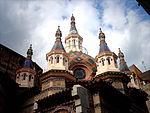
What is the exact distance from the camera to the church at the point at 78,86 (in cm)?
1230

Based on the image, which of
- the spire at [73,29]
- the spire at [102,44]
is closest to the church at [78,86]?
the spire at [102,44]

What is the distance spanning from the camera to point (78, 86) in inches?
476

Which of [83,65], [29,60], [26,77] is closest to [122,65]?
[83,65]

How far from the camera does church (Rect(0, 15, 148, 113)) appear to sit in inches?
484

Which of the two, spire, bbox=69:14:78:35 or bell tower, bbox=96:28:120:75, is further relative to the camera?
spire, bbox=69:14:78:35

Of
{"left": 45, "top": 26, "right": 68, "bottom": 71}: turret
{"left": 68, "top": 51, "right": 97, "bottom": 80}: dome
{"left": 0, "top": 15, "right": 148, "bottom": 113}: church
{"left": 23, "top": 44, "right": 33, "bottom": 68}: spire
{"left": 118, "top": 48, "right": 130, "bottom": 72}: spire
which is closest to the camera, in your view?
{"left": 0, "top": 15, "right": 148, "bottom": 113}: church

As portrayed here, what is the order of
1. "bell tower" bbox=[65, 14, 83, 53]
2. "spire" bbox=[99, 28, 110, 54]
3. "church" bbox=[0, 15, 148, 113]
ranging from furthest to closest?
1. "bell tower" bbox=[65, 14, 83, 53]
2. "spire" bbox=[99, 28, 110, 54]
3. "church" bbox=[0, 15, 148, 113]

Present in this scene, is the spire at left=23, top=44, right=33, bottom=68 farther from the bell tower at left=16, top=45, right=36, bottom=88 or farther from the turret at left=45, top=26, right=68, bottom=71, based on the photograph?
the turret at left=45, top=26, right=68, bottom=71

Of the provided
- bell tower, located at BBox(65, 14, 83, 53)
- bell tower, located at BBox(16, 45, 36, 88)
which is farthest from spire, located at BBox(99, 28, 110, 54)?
bell tower, located at BBox(16, 45, 36, 88)

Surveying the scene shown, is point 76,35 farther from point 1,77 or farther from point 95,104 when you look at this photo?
point 95,104

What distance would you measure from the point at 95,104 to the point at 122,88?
6.61 meters

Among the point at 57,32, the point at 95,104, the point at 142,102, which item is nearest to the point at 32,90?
the point at 95,104

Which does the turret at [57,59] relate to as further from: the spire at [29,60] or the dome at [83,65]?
the spire at [29,60]

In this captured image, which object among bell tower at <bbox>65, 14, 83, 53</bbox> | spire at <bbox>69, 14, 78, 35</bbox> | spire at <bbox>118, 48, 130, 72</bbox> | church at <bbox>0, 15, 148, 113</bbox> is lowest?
church at <bbox>0, 15, 148, 113</bbox>
